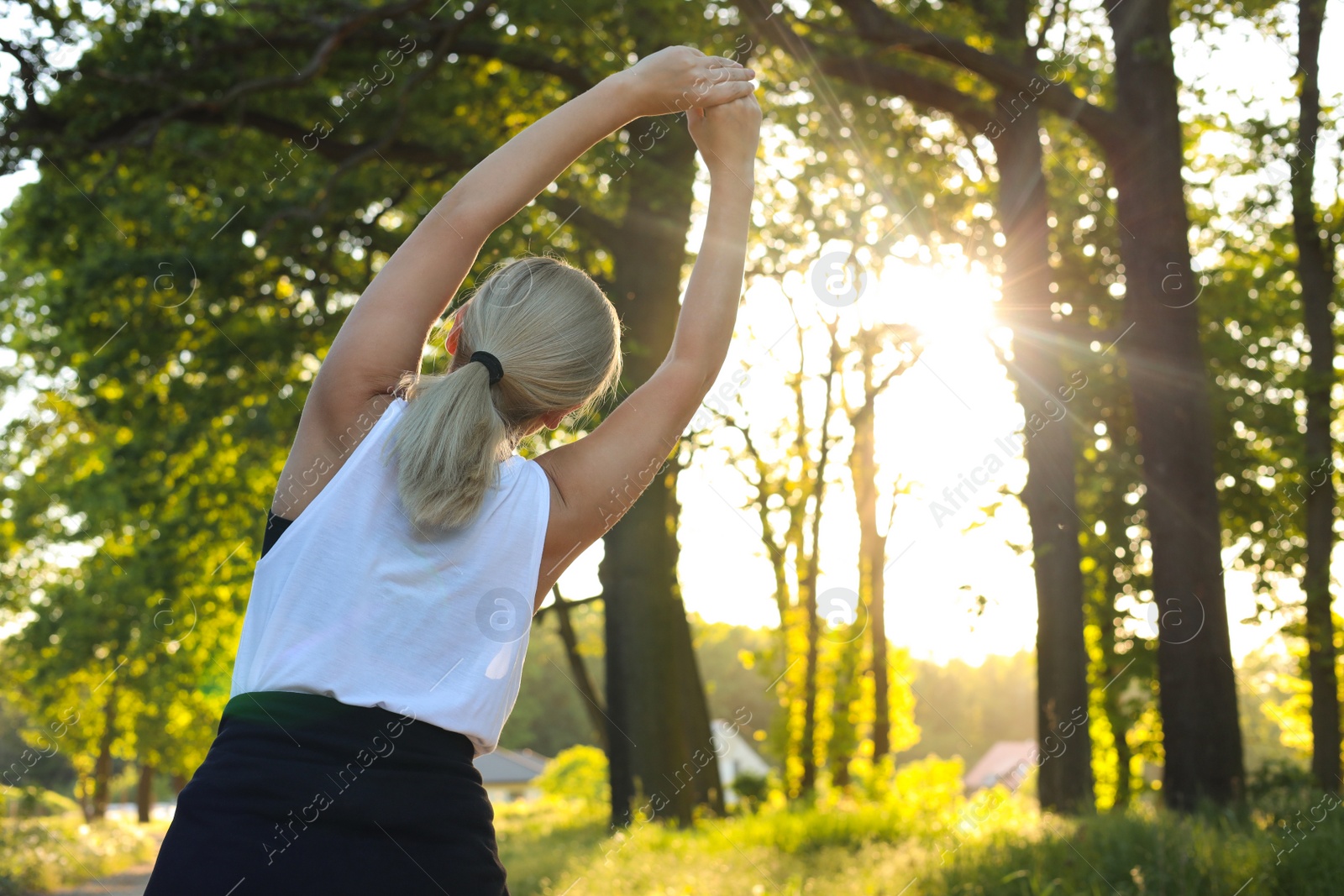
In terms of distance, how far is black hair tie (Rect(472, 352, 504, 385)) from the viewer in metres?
1.67

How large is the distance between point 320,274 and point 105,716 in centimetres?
2425

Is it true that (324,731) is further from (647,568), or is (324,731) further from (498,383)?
(647,568)

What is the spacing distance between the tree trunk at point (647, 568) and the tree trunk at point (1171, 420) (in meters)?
4.56

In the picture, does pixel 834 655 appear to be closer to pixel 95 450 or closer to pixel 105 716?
pixel 95 450

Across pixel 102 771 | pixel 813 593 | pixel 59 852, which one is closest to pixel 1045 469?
pixel 813 593

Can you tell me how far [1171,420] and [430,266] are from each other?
844 cm

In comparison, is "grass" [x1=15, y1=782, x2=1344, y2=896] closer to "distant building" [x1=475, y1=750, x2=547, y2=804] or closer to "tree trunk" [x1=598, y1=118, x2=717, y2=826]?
"tree trunk" [x1=598, y1=118, x2=717, y2=826]

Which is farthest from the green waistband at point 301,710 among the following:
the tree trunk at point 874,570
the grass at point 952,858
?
the tree trunk at point 874,570

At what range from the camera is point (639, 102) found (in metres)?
1.87

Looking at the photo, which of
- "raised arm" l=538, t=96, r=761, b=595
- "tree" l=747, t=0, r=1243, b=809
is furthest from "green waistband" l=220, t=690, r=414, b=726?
"tree" l=747, t=0, r=1243, b=809

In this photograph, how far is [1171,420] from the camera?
884 centimetres

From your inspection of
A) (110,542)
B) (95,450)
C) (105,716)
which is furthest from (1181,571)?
(105,716)

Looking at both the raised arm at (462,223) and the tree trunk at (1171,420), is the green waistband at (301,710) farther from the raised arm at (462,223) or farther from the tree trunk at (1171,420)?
the tree trunk at (1171,420)

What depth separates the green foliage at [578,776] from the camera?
105ft
